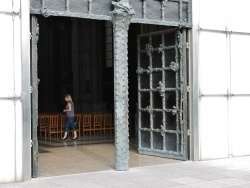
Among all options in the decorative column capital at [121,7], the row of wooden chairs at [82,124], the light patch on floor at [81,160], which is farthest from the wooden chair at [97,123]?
the decorative column capital at [121,7]

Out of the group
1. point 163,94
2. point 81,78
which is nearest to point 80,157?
point 163,94

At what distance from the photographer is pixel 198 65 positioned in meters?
12.1

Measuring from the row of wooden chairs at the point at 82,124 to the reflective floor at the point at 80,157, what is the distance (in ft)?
4.92

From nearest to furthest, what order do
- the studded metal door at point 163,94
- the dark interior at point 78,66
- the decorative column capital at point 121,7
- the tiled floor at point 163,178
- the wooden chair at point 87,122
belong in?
1. the tiled floor at point 163,178
2. the decorative column capital at point 121,7
3. the studded metal door at point 163,94
4. the wooden chair at point 87,122
5. the dark interior at point 78,66

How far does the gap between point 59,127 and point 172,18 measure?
9.00 m

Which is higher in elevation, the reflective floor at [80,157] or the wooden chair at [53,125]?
the wooden chair at [53,125]

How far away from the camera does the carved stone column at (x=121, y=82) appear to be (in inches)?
420

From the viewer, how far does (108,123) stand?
20.1 metres

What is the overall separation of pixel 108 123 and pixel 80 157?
7.07 metres

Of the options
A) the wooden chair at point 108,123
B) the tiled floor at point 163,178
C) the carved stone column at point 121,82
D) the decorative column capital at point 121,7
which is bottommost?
the tiled floor at point 163,178

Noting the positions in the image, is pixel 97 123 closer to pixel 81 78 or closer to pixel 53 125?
pixel 53 125

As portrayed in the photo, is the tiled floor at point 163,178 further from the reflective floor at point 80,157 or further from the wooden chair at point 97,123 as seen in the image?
the wooden chair at point 97,123

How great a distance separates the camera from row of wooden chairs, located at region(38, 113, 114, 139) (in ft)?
62.1

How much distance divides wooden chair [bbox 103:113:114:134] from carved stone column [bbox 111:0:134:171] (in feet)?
29.9
